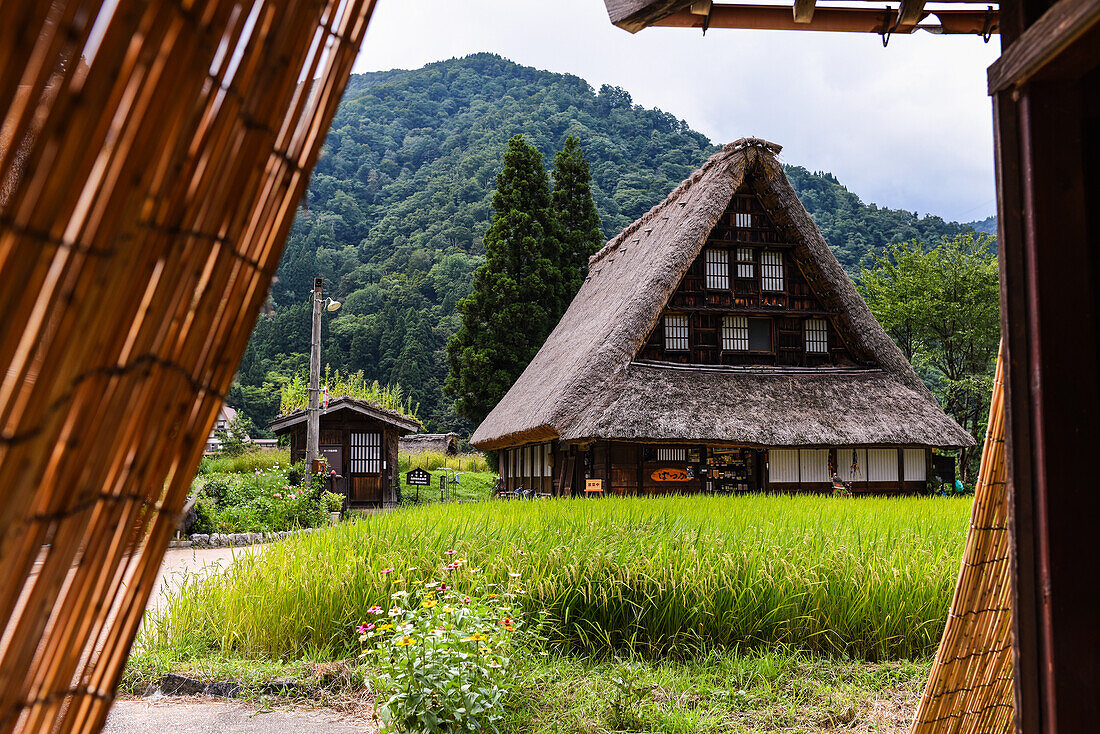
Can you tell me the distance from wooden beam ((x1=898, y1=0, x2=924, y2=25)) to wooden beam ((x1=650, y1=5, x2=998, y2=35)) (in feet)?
0.05

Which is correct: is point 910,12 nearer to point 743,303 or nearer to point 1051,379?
point 1051,379

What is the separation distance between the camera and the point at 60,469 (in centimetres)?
55

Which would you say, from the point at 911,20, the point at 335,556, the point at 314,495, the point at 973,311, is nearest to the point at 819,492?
the point at 314,495

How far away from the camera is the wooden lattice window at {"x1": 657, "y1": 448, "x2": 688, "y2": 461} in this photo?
39.6 ft

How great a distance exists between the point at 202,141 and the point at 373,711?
366 centimetres

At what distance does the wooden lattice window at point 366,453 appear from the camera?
59.1 feet

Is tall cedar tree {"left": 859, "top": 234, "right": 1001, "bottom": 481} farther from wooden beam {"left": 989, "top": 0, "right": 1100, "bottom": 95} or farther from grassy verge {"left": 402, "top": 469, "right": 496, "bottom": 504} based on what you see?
wooden beam {"left": 989, "top": 0, "right": 1100, "bottom": 95}

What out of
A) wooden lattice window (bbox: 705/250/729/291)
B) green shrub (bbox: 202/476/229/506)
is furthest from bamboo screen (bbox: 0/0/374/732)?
green shrub (bbox: 202/476/229/506)

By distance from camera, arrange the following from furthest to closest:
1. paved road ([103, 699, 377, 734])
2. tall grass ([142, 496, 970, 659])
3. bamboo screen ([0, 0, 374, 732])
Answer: tall grass ([142, 496, 970, 659]), paved road ([103, 699, 377, 734]), bamboo screen ([0, 0, 374, 732])

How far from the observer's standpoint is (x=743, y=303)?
1313cm

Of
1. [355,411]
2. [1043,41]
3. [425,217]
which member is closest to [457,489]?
[355,411]

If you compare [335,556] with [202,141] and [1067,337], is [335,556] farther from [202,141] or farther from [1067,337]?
[202,141]

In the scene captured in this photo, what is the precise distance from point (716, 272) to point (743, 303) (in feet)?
2.33

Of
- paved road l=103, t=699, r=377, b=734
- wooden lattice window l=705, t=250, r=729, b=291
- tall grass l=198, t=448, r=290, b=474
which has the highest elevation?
wooden lattice window l=705, t=250, r=729, b=291
